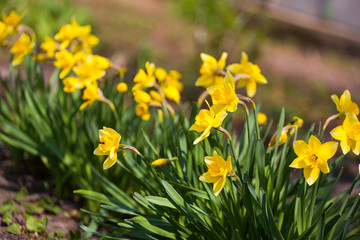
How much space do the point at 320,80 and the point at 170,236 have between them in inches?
156

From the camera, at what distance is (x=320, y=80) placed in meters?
5.03

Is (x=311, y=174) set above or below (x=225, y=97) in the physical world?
below

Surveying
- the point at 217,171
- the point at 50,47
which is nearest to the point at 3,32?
the point at 50,47

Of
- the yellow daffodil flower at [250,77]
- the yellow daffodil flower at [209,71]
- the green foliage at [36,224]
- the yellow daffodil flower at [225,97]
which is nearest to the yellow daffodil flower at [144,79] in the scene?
the yellow daffodil flower at [209,71]

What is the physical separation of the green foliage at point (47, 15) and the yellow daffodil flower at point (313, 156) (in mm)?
3487

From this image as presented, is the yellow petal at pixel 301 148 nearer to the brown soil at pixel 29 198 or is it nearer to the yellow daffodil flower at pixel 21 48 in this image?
the brown soil at pixel 29 198

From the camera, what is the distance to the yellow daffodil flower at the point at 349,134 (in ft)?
4.36

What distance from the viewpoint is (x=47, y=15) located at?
4492 millimetres

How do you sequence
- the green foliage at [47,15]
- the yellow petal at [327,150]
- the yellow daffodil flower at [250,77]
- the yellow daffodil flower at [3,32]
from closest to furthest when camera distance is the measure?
1. the yellow petal at [327,150]
2. the yellow daffodil flower at [250,77]
3. the yellow daffodil flower at [3,32]
4. the green foliage at [47,15]

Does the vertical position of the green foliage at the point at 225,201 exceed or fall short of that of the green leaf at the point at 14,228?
it exceeds it

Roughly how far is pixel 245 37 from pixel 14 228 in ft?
12.8

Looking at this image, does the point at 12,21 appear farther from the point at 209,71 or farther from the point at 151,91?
the point at 209,71

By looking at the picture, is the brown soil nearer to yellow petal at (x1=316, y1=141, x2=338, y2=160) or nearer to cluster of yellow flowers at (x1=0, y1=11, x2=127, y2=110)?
cluster of yellow flowers at (x1=0, y1=11, x2=127, y2=110)

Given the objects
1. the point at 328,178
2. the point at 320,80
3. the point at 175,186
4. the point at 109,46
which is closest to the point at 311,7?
the point at 320,80
